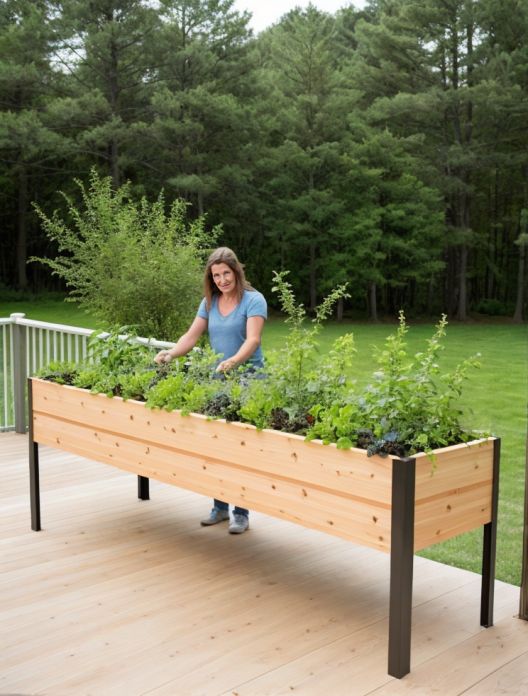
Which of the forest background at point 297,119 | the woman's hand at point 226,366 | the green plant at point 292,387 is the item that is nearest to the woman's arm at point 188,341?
the woman's hand at point 226,366

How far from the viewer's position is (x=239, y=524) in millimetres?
4500

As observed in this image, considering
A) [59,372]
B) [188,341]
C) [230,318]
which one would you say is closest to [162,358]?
[188,341]

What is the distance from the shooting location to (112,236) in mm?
8250

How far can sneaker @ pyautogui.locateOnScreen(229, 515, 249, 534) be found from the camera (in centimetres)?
448

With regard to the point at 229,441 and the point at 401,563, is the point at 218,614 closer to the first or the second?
the point at 229,441

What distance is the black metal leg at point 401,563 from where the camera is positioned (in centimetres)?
284

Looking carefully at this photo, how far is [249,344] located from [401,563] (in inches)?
64.2

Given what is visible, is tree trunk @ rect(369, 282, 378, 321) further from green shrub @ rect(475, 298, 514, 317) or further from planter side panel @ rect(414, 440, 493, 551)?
planter side panel @ rect(414, 440, 493, 551)

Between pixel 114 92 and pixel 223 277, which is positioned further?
pixel 114 92

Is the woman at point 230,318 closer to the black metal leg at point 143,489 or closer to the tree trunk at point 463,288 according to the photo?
the black metal leg at point 143,489

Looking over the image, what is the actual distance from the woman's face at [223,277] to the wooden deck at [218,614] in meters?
1.33

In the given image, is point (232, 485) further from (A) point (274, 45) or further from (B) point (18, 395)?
(A) point (274, 45)

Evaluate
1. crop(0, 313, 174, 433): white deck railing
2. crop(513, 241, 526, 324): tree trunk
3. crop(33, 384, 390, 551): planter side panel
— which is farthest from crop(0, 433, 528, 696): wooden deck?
crop(513, 241, 526, 324): tree trunk

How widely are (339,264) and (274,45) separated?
7.63 m
